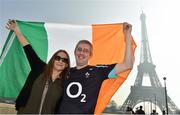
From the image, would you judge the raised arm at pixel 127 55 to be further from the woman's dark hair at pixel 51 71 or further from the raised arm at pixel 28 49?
the raised arm at pixel 28 49

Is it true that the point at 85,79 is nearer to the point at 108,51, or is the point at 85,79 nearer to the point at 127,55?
Result: the point at 127,55

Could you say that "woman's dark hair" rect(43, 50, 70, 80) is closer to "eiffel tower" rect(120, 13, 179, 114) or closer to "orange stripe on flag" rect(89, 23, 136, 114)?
"orange stripe on flag" rect(89, 23, 136, 114)

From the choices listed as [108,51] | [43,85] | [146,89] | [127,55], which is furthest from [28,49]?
[146,89]

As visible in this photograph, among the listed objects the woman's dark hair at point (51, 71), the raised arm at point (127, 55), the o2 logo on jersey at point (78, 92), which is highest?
the raised arm at point (127, 55)

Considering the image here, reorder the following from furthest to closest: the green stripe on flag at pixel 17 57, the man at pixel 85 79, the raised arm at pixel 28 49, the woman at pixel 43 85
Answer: the green stripe on flag at pixel 17 57 → the raised arm at pixel 28 49 → the man at pixel 85 79 → the woman at pixel 43 85

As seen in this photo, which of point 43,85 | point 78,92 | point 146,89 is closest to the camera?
point 43,85

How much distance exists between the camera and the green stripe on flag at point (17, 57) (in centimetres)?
591

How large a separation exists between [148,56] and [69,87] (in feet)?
104

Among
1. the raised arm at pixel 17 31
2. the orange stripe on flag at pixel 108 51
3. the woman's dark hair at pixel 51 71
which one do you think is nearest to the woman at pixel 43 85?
the woman's dark hair at pixel 51 71

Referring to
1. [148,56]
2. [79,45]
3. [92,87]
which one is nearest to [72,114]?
[92,87]

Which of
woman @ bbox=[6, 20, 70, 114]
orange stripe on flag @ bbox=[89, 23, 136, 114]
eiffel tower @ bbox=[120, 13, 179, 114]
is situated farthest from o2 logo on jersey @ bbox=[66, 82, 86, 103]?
eiffel tower @ bbox=[120, 13, 179, 114]

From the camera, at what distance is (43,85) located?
521 centimetres

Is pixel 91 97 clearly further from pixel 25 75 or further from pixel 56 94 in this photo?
pixel 25 75

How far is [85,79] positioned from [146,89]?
32631mm
